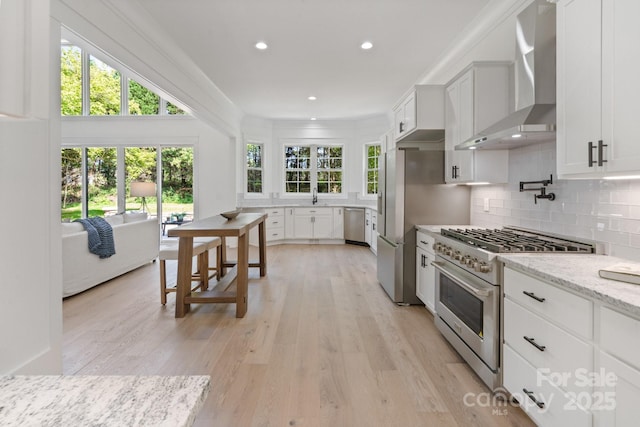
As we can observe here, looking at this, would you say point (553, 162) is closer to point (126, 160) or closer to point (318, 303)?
point (318, 303)

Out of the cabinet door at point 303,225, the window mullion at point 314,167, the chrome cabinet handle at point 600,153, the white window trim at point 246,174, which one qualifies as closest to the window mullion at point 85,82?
the white window trim at point 246,174

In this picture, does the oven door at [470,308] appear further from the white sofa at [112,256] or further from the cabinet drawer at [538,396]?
the white sofa at [112,256]

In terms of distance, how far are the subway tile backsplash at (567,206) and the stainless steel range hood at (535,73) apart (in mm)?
324

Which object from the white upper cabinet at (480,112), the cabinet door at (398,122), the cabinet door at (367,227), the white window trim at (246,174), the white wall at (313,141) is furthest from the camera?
the white wall at (313,141)

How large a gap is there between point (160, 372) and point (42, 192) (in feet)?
4.32

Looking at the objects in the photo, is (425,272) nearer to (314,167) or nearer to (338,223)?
(338,223)

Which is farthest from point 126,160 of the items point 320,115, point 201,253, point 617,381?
point 617,381

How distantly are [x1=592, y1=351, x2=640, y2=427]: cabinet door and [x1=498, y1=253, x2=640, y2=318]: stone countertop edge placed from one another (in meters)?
0.21

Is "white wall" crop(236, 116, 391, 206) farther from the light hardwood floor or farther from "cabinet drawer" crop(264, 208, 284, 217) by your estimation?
the light hardwood floor

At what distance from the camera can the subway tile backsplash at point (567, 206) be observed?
182 centimetres

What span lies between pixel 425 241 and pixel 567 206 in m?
1.21

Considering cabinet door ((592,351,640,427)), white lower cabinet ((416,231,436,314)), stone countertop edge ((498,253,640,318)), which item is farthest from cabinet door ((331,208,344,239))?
cabinet door ((592,351,640,427))

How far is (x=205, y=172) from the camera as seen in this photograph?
727 cm

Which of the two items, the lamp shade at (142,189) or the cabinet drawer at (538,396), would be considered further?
the lamp shade at (142,189)
